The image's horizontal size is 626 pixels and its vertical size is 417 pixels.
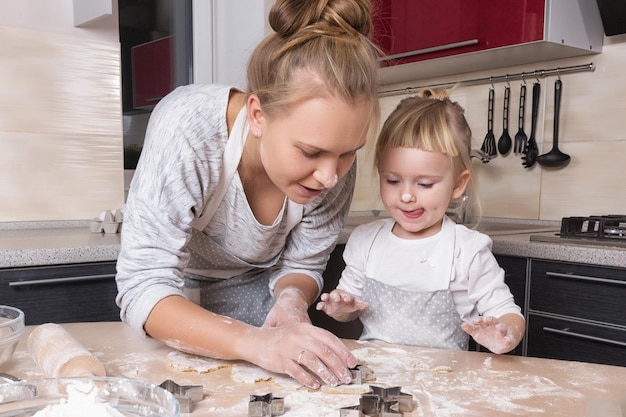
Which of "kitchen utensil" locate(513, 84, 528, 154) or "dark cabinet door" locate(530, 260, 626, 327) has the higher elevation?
"kitchen utensil" locate(513, 84, 528, 154)

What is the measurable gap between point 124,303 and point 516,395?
→ 0.63 metres

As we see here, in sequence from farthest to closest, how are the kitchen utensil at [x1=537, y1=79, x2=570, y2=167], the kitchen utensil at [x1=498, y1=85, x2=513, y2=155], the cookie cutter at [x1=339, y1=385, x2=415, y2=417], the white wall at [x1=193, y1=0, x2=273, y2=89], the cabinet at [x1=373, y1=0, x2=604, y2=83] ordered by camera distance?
the white wall at [x1=193, y1=0, x2=273, y2=89], the kitchen utensil at [x1=498, y1=85, x2=513, y2=155], the kitchen utensil at [x1=537, y1=79, x2=570, y2=167], the cabinet at [x1=373, y1=0, x2=604, y2=83], the cookie cutter at [x1=339, y1=385, x2=415, y2=417]

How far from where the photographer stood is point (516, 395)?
2.52ft

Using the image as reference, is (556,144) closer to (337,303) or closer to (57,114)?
(337,303)

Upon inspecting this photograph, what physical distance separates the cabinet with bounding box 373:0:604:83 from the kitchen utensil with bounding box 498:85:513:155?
0.13 metres

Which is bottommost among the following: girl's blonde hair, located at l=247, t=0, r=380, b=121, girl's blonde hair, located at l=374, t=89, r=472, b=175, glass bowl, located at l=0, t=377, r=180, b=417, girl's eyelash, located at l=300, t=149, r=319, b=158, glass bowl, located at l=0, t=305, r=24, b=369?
glass bowl, located at l=0, t=305, r=24, b=369

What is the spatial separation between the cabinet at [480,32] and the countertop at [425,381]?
112cm

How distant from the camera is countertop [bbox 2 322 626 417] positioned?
71 centimetres

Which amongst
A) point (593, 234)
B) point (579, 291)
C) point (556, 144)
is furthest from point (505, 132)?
point (579, 291)

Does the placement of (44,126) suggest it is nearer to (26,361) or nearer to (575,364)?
(26,361)

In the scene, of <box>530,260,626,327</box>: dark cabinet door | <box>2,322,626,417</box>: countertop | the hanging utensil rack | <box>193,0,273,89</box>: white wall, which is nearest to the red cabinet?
the hanging utensil rack

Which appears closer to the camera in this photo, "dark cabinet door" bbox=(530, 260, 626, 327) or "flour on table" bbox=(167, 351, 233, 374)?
"flour on table" bbox=(167, 351, 233, 374)

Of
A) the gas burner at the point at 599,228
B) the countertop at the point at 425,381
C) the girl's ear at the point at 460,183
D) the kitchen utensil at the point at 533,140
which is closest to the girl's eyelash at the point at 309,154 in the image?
the countertop at the point at 425,381

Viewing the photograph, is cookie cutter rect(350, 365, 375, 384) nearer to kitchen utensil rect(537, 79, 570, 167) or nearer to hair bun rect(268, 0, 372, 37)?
hair bun rect(268, 0, 372, 37)
